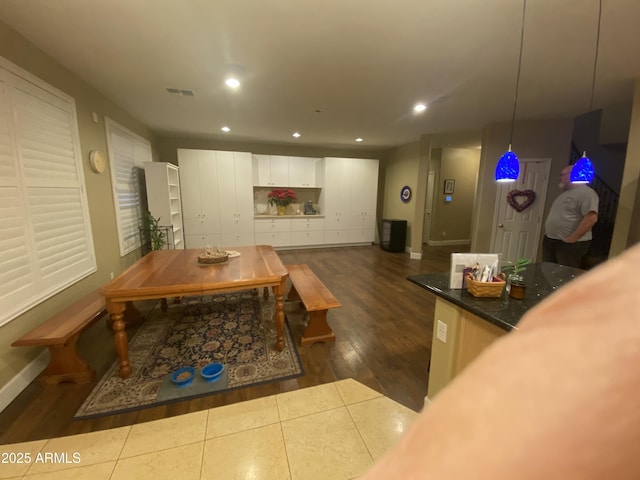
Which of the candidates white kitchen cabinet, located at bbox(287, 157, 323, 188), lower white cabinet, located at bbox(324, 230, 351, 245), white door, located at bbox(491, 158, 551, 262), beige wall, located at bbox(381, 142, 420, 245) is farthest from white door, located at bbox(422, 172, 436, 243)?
white kitchen cabinet, located at bbox(287, 157, 323, 188)

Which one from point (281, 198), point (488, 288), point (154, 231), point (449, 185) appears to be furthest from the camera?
point (449, 185)

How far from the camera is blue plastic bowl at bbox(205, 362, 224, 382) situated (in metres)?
1.81

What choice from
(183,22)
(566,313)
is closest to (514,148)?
(183,22)

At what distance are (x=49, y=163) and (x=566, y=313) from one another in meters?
3.06

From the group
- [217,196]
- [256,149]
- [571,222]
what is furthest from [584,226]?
[256,149]

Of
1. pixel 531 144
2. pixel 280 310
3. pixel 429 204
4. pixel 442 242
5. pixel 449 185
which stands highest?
pixel 531 144

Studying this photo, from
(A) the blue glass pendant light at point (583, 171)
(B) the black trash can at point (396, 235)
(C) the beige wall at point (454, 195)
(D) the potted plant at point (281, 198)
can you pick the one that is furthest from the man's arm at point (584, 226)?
(D) the potted plant at point (281, 198)

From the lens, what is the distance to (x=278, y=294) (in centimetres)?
204

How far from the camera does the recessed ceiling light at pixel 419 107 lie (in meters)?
3.18

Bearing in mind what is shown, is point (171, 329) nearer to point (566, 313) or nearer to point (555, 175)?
point (566, 313)

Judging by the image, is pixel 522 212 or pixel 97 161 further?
pixel 522 212

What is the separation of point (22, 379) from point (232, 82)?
283 centimetres

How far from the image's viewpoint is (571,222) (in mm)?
2473

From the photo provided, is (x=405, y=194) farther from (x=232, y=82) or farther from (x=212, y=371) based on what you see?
(x=212, y=371)
